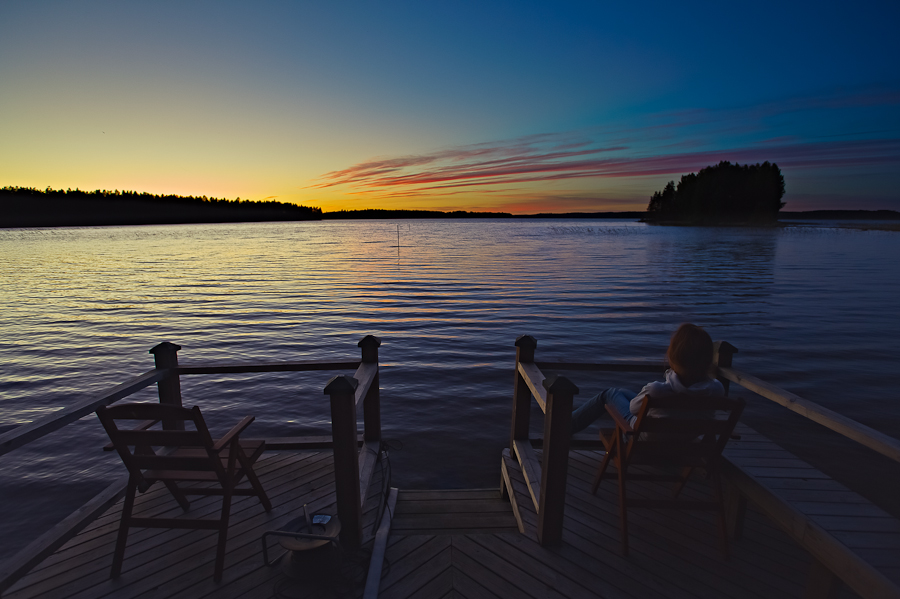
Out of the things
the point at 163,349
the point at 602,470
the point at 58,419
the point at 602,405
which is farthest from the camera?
the point at 602,405

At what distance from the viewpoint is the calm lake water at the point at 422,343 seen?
23.2ft

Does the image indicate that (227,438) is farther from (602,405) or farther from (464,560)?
(602,405)

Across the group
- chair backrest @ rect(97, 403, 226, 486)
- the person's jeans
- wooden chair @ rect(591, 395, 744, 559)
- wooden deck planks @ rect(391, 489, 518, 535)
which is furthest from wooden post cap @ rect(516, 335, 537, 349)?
chair backrest @ rect(97, 403, 226, 486)

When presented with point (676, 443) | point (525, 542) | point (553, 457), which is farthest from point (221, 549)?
point (676, 443)

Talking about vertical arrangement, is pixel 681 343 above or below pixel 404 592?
above

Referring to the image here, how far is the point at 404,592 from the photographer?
290cm

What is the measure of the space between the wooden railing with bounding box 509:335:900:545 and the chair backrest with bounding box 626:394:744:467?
0.37 meters

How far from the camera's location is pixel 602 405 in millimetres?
4594

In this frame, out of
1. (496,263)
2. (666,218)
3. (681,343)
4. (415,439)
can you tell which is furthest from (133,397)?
(666,218)

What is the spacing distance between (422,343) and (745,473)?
953 centimetres

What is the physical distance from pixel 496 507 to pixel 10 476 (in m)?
7.12

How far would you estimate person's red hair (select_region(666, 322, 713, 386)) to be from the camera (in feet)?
11.6

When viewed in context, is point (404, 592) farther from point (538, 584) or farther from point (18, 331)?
point (18, 331)

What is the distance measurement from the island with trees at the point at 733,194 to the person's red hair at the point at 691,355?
427 ft
